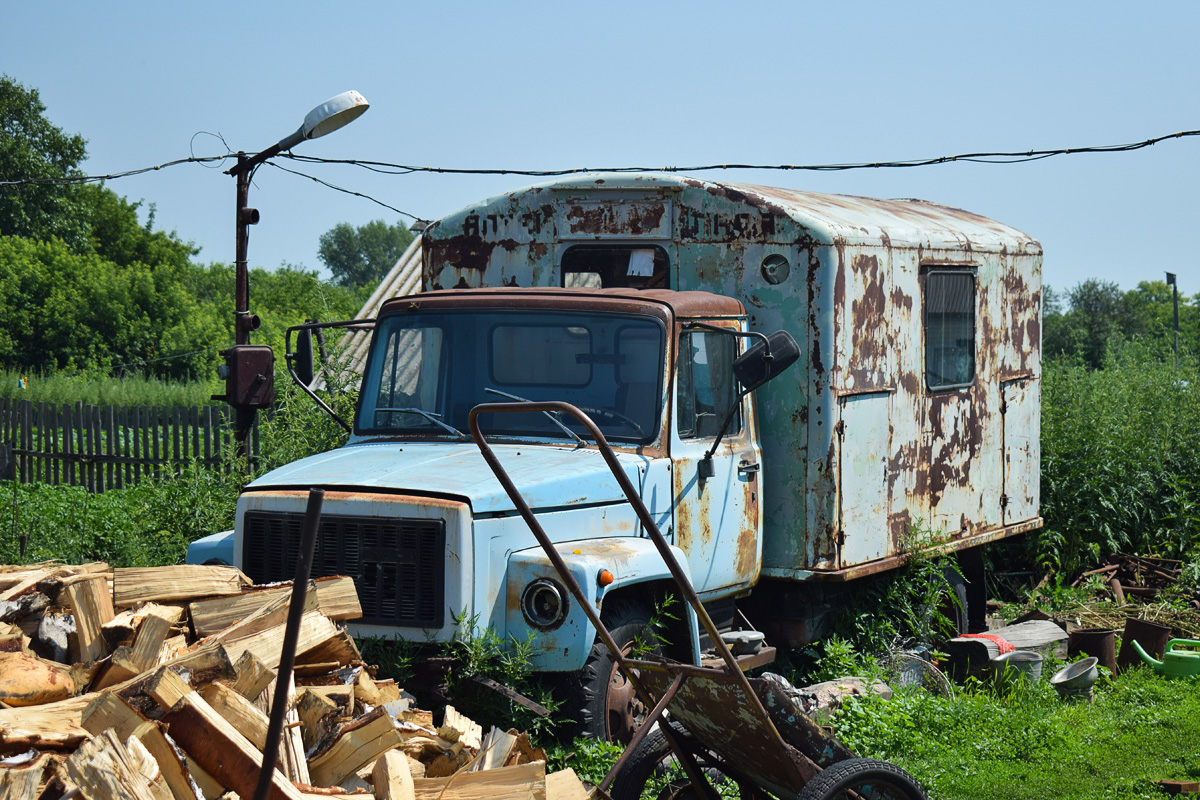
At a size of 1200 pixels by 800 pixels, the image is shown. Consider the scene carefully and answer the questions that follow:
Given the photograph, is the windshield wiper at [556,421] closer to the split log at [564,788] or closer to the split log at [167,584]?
the split log at [167,584]

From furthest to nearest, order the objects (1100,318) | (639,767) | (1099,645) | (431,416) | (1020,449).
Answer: (1100,318), (1020,449), (1099,645), (431,416), (639,767)

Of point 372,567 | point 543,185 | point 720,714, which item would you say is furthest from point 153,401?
point 720,714

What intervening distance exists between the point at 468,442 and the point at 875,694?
275 centimetres

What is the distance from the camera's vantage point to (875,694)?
22.7ft

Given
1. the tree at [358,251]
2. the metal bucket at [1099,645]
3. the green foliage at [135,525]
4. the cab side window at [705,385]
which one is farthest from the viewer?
the tree at [358,251]

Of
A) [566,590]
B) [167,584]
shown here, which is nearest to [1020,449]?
[566,590]

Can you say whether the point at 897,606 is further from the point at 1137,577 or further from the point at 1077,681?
the point at 1137,577

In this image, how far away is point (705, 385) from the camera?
22.1ft

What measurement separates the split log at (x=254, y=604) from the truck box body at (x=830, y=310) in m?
3.16

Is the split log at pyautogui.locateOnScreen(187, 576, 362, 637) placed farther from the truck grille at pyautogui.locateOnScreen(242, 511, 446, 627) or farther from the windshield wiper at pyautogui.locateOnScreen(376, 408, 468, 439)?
the windshield wiper at pyautogui.locateOnScreen(376, 408, 468, 439)

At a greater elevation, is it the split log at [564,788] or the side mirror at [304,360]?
the side mirror at [304,360]

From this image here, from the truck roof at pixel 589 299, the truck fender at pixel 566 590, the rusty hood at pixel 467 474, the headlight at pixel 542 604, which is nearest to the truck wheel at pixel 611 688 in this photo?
the truck fender at pixel 566 590

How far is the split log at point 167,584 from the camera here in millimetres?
4766

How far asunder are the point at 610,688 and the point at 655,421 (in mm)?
1410
